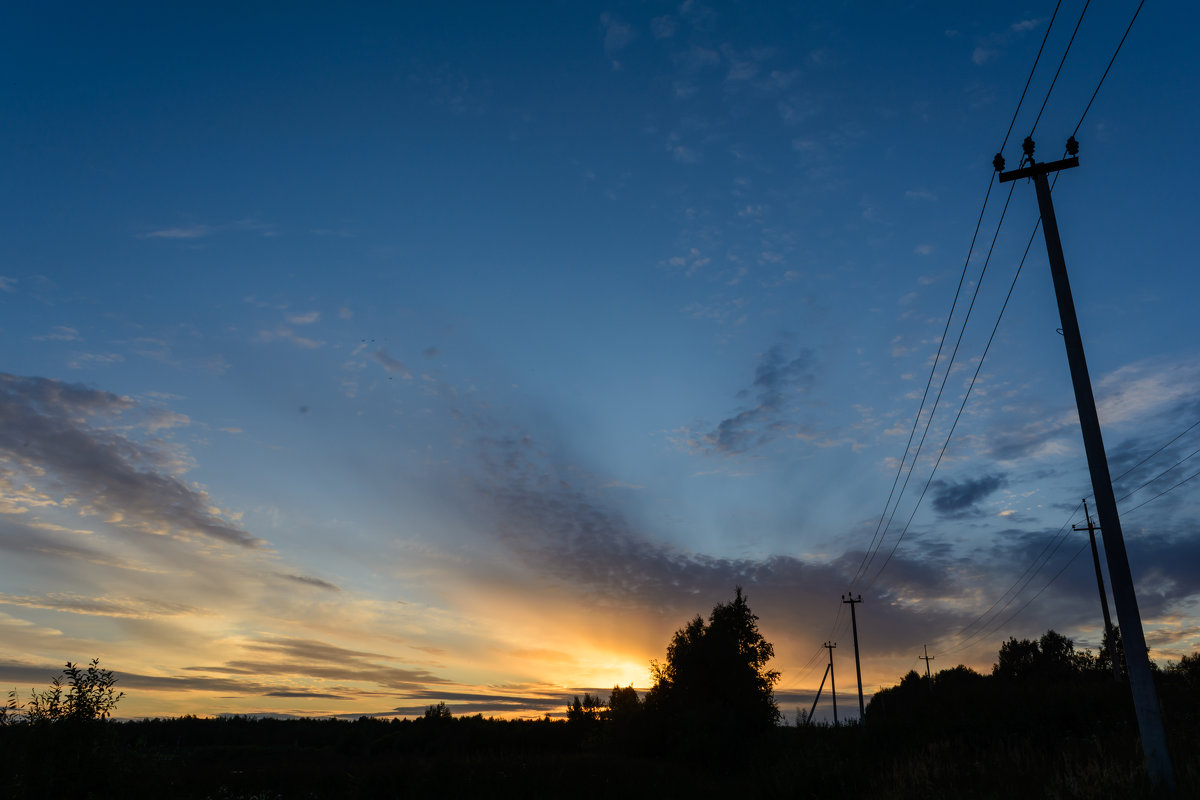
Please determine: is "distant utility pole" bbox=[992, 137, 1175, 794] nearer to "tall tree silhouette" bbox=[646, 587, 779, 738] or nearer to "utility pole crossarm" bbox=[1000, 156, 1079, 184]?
"utility pole crossarm" bbox=[1000, 156, 1079, 184]

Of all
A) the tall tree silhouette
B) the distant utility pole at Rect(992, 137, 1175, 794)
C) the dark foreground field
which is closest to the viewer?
the distant utility pole at Rect(992, 137, 1175, 794)

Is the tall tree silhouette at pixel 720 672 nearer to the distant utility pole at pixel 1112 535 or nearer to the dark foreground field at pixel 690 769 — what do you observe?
the dark foreground field at pixel 690 769

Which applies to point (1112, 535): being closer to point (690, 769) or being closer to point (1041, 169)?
point (1041, 169)

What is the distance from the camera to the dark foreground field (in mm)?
16359

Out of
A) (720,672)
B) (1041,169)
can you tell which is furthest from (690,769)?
(1041,169)

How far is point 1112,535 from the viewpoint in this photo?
1180 cm

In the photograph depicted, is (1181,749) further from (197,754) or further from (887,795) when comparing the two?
A: (197,754)

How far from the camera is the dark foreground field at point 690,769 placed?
53.7 feet

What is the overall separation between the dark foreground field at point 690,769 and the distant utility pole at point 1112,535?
0.83 m

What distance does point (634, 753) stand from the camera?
5144cm

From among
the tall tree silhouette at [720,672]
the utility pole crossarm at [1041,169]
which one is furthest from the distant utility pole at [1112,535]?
the tall tree silhouette at [720,672]

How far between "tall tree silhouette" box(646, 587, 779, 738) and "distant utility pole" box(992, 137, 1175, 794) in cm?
4148

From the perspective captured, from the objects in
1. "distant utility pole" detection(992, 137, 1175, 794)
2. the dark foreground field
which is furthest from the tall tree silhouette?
"distant utility pole" detection(992, 137, 1175, 794)

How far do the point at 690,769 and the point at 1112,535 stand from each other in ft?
120
